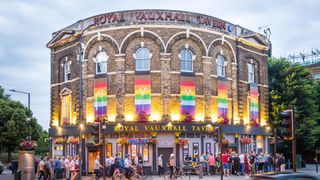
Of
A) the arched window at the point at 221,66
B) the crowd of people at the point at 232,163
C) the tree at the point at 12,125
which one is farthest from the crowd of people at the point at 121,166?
the tree at the point at 12,125

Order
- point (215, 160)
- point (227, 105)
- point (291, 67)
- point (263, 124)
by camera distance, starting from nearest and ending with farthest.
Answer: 1. point (215, 160)
2. point (227, 105)
3. point (263, 124)
4. point (291, 67)

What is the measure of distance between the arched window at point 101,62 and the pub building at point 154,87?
8 centimetres

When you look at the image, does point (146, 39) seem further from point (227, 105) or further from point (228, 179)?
point (228, 179)

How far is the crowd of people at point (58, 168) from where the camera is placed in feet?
108

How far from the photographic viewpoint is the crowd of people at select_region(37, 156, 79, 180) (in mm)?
33000

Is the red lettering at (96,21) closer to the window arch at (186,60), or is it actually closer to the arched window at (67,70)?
the arched window at (67,70)

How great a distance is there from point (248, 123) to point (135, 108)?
37.8 feet

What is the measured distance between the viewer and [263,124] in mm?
49094

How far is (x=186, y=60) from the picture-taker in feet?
137

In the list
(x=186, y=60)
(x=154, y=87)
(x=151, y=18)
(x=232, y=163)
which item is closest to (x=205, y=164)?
(x=232, y=163)

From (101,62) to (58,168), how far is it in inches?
380

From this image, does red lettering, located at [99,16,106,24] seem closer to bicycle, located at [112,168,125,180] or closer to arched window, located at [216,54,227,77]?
arched window, located at [216,54,227,77]

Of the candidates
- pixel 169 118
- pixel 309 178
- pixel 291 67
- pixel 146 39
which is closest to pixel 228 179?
pixel 169 118

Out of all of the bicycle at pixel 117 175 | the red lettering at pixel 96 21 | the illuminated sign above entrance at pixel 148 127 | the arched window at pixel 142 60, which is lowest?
the bicycle at pixel 117 175
